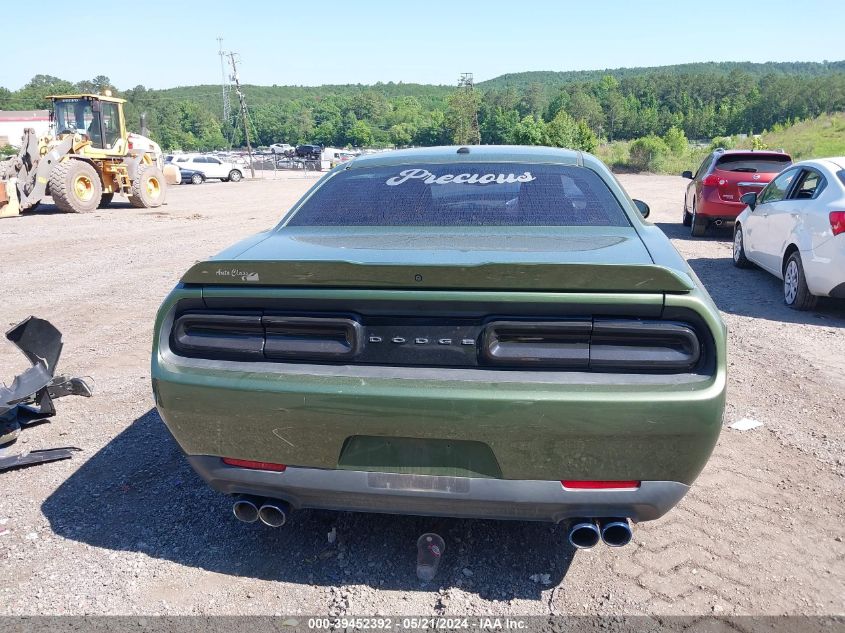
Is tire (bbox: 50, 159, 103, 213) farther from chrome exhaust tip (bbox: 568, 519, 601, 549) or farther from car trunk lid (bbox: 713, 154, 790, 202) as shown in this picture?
chrome exhaust tip (bbox: 568, 519, 601, 549)

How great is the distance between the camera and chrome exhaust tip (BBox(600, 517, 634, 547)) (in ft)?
7.83

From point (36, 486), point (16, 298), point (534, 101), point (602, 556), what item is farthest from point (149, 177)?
point (534, 101)

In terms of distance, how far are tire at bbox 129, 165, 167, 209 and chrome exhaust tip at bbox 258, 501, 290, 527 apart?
1951 centimetres

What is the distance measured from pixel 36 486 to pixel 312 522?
1.53 m

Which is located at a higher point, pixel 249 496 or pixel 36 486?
pixel 249 496

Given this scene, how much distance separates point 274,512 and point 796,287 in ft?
21.2

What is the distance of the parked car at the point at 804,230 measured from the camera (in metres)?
6.52

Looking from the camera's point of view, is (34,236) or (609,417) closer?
(609,417)

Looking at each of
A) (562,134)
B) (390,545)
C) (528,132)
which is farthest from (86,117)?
(528,132)

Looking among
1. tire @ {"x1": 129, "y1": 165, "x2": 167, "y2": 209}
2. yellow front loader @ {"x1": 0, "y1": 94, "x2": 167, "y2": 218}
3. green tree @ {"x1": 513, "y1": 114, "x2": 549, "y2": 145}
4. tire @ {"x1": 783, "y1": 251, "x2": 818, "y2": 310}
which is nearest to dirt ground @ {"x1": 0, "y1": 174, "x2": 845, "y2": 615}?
tire @ {"x1": 783, "y1": 251, "x2": 818, "y2": 310}

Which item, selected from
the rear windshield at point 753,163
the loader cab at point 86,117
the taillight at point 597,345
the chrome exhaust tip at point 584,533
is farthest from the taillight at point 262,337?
the loader cab at point 86,117

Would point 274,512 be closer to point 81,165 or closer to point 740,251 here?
point 740,251

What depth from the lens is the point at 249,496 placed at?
8.63 feet

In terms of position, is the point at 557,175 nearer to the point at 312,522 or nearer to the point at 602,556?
the point at 602,556
